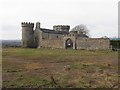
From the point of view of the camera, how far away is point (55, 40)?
174 feet

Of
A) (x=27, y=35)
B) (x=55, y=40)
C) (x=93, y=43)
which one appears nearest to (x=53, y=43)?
(x=55, y=40)

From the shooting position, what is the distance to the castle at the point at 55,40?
45950mm

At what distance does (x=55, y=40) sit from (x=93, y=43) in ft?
32.2

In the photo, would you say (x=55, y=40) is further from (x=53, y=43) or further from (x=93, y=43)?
(x=93, y=43)

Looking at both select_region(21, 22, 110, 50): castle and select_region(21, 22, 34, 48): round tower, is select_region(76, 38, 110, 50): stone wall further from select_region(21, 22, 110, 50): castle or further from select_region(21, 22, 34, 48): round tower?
select_region(21, 22, 34, 48): round tower

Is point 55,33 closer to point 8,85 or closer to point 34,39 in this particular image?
point 34,39

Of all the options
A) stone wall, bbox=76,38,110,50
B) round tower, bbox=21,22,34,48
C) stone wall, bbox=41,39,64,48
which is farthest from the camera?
round tower, bbox=21,22,34,48

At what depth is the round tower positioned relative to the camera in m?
59.0

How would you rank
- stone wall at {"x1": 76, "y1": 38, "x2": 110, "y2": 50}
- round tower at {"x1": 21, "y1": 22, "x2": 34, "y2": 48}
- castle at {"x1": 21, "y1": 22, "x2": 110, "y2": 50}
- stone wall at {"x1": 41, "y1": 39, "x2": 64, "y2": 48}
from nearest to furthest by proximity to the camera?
stone wall at {"x1": 76, "y1": 38, "x2": 110, "y2": 50}, castle at {"x1": 21, "y1": 22, "x2": 110, "y2": 50}, stone wall at {"x1": 41, "y1": 39, "x2": 64, "y2": 48}, round tower at {"x1": 21, "y1": 22, "x2": 34, "y2": 48}

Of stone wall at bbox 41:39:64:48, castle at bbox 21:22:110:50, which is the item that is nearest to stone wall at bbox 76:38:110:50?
castle at bbox 21:22:110:50

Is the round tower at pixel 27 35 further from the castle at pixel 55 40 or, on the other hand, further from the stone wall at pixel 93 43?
the stone wall at pixel 93 43

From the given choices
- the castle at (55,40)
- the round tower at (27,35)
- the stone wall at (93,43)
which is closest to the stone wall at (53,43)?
the castle at (55,40)

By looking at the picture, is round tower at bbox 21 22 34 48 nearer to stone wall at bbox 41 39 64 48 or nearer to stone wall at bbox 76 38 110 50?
stone wall at bbox 41 39 64 48

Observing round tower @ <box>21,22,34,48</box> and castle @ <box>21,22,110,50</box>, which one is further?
round tower @ <box>21,22,34,48</box>
